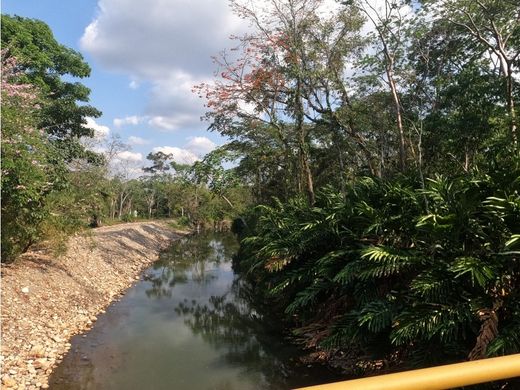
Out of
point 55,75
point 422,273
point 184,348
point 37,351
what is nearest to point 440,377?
point 422,273

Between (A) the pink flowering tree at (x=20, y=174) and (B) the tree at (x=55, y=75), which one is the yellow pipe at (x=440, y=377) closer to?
(A) the pink flowering tree at (x=20, y=174)

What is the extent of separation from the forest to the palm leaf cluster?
0.08 ft

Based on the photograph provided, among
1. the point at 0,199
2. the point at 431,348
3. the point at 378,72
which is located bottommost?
the point at 431,348

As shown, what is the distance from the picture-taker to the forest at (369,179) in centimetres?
505

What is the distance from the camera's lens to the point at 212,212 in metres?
32.5

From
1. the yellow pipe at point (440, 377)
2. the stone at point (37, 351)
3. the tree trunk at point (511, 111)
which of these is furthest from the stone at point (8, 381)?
the tree trunk at point (511, 111)

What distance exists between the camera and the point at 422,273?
211 inches

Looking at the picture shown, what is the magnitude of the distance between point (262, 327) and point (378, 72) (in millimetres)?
7787

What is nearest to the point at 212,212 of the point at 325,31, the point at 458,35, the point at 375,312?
the point at 325,31

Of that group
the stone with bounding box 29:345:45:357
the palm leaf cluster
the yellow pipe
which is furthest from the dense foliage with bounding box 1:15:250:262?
the yellow pipe

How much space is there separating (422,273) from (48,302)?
8.35 m

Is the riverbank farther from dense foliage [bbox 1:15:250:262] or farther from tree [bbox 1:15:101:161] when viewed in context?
tree [bbox 1:15:101:161]

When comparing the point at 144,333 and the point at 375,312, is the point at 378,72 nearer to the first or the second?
the point at 375,312

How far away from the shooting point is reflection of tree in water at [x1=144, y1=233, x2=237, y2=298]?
1598cm
